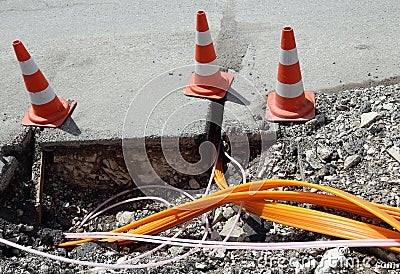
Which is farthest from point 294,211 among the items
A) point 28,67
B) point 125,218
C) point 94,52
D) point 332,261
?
point 94,52

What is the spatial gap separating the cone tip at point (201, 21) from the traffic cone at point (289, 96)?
69cm

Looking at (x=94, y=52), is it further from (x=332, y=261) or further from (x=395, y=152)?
(x=332, y=261)

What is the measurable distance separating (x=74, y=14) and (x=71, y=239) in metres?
3.16

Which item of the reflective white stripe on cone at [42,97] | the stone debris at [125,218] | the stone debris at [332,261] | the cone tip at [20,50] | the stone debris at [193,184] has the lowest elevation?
the stone debris at [125,218]

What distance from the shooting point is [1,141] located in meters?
4.07

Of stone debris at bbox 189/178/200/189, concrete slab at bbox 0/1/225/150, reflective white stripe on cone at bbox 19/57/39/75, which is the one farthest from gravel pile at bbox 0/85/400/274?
reflective white stripe on cone at bbox 19/57/39/75

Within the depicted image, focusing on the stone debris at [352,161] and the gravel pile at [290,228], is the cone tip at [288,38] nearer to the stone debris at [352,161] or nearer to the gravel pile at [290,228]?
the gravel pile at [290,228]

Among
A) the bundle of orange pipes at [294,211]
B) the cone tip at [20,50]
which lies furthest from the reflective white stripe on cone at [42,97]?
the bundle of orange pipes at [294,211]

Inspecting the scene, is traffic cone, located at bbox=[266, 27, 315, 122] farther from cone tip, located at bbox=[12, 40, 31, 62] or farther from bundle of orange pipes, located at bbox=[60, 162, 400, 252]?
cone tip, located at bbox=[12, 40, 31, 62]

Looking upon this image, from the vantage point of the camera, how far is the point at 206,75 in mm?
4270

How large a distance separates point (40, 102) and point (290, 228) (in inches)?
92.8

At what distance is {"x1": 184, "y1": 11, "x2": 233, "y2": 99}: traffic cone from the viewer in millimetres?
4137

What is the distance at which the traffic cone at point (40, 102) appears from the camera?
162 inches

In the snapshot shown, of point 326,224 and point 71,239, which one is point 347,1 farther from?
point 71,239
